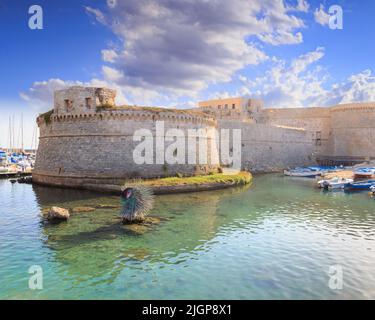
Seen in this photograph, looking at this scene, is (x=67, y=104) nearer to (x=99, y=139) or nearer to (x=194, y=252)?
(x=99, y=139)

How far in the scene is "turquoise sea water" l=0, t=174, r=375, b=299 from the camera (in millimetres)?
6789

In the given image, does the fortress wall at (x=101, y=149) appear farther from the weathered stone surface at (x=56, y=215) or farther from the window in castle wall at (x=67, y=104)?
the weathered stone surface at (x=56, y=215)

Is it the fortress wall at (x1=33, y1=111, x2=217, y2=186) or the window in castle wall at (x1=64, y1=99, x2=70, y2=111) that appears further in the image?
the window in castle wall at (x1=64, y1=99, x2=70, y2=111)

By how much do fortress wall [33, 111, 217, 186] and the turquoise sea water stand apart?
470 cm

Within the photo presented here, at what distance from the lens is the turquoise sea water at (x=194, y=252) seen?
22.3 ft

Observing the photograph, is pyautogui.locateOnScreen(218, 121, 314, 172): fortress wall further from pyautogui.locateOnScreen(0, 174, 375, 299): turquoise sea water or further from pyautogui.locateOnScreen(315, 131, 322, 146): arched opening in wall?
pyautogui.locateOnScreen(0, 174, 375, 299): turquoise sea water

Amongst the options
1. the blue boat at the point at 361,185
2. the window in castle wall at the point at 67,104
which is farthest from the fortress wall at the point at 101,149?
the blue boat at the point at 361,185

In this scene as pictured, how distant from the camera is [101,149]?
20.4 metres

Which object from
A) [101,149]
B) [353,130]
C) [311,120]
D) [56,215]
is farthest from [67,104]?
[353,130]

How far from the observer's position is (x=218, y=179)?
21172 mm

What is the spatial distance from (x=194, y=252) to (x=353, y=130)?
136 ft

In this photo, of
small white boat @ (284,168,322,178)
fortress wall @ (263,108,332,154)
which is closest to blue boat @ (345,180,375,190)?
small white boat @ (284,168,322,178)
